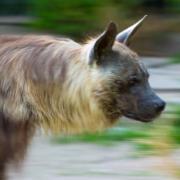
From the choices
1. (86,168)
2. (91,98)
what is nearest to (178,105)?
(86,168)

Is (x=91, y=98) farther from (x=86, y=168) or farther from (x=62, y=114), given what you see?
(x=86, y=168)

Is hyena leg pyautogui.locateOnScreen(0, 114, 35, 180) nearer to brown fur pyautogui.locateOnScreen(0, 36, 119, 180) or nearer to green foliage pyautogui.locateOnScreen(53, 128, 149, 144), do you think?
brown fur pyautogui.locateOnScreen(0, 36, 119, 180)

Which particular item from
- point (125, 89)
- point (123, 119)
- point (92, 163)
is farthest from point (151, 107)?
point (123, 119)

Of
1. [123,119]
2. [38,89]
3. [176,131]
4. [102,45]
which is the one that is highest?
[102,45]

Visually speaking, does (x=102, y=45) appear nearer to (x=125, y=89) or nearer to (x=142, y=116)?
(x=125, y=89)

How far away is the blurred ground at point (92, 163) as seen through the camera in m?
5.82

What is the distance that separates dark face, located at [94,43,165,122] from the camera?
502 cm

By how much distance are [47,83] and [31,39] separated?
0.27 meters

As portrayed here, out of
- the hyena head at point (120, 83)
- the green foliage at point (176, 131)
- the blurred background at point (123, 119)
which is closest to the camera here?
the hyena head at point (120, 83)

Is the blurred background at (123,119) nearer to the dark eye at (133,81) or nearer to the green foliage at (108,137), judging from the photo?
the green foliage at (108,137)

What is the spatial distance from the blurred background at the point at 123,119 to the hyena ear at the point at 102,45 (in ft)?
2.21

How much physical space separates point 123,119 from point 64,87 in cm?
220

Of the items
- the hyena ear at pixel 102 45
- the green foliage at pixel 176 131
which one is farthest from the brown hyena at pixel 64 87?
the green foliage at pixel 176 131

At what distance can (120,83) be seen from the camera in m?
5.04
